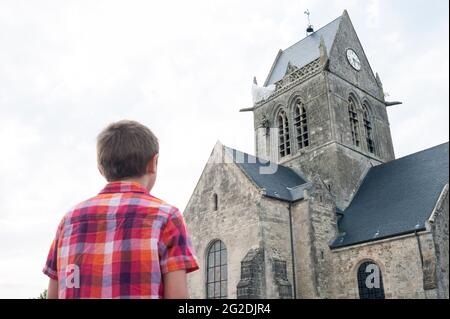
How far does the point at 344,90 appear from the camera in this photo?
71.2 ft

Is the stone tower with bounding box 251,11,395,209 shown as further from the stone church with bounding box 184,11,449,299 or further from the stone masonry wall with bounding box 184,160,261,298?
the stone masonry wall with bounding box 184,160,261,298

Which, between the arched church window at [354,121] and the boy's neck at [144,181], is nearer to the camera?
the boy's neck at [144,181]

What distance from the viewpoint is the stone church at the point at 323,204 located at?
13445 millimetres

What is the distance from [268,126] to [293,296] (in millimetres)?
10979

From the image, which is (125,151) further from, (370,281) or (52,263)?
(370,281)

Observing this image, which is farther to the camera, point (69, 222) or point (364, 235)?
point (364, 235)

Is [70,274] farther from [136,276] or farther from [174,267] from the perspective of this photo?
[174,267]

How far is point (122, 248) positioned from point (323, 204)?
48.7 ft

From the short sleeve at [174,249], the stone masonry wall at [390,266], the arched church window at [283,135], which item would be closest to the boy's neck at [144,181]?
the short sleeve at [174,249]

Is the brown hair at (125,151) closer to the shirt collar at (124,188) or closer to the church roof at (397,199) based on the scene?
the shirt collar at (124,188)

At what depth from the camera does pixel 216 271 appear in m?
15.9

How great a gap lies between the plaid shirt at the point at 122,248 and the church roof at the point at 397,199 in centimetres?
1300

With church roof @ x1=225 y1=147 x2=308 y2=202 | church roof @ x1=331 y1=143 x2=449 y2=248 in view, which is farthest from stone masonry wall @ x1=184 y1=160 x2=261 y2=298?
church roof @ x1=331 y1=143 x2=449 y2=248
